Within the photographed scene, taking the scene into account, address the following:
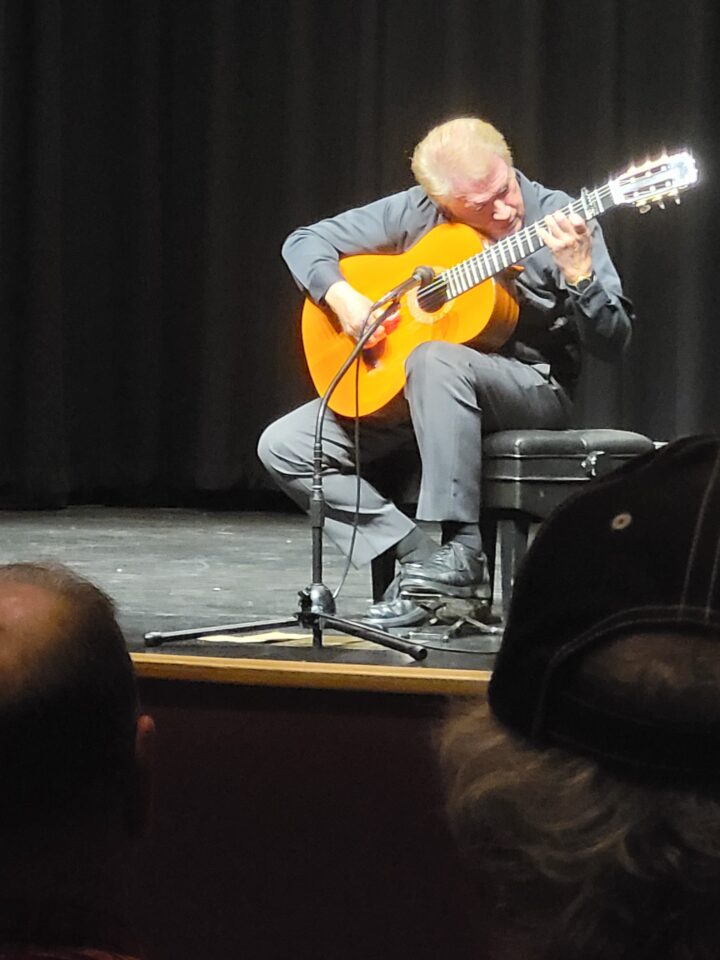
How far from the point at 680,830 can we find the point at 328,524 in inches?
80.3

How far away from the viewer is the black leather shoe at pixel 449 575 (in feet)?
7.66

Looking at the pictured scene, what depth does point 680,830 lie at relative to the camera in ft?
1.78

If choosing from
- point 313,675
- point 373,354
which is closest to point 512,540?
point 373,354

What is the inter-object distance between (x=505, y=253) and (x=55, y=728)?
1.83m

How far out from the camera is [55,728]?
0.74 meters

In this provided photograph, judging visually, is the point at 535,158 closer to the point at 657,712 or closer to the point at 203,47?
the point at 203,47

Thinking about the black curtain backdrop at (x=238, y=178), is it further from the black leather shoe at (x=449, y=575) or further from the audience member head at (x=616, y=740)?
the audience member head at (x=616, y=740)

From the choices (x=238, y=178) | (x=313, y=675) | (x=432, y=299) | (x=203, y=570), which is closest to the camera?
(x=313, y=675)

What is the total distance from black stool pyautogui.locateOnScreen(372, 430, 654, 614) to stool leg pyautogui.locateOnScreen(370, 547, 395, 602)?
0.23m

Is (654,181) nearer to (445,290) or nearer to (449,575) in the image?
(445,290)

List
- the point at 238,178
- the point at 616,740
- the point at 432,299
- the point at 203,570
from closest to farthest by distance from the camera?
the point at 616,740 < the point at 432,299 < the point at 203,570 < the point at 238,178

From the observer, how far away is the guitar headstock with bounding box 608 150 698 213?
7.80ft

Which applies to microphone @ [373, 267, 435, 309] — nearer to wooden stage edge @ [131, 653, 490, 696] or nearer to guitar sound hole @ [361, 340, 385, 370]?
guitar sound hole @ [361, 340, 385, 370]

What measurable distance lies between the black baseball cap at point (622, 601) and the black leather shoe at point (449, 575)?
1.73 meters
